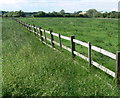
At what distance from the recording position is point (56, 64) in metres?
5.84

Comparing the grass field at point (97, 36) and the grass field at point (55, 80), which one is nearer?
the grass field at point (55, 80)

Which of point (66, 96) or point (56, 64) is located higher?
point (56, 64)

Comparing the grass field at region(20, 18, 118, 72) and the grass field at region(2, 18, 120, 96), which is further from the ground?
the grass field at region(20, 18, 118, 72)

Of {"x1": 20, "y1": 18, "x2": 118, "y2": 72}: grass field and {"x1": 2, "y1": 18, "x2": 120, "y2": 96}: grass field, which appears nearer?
{"x1": 2, "y1": 18, "x2": 120, "y2": 96}: grass field

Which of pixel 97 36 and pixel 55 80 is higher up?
pixel 97 36

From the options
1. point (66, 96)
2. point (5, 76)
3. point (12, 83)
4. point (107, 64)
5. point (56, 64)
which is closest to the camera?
point (66, 96)

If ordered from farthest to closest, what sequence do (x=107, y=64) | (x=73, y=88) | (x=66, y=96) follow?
1. (x=107, y=64)
2. (x=73, y=88)
3. (x=66, y=96)

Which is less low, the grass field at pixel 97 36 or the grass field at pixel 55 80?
the grass field at pixel 97 36

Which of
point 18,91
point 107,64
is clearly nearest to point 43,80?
point 18,91

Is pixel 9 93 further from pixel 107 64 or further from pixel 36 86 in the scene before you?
pixel 107 64

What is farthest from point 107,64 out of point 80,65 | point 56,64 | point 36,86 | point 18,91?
point 18,91

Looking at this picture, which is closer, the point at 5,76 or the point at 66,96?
the point at 66,96

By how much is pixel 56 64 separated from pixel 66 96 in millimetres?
1997

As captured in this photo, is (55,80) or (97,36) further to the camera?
(97,36)
